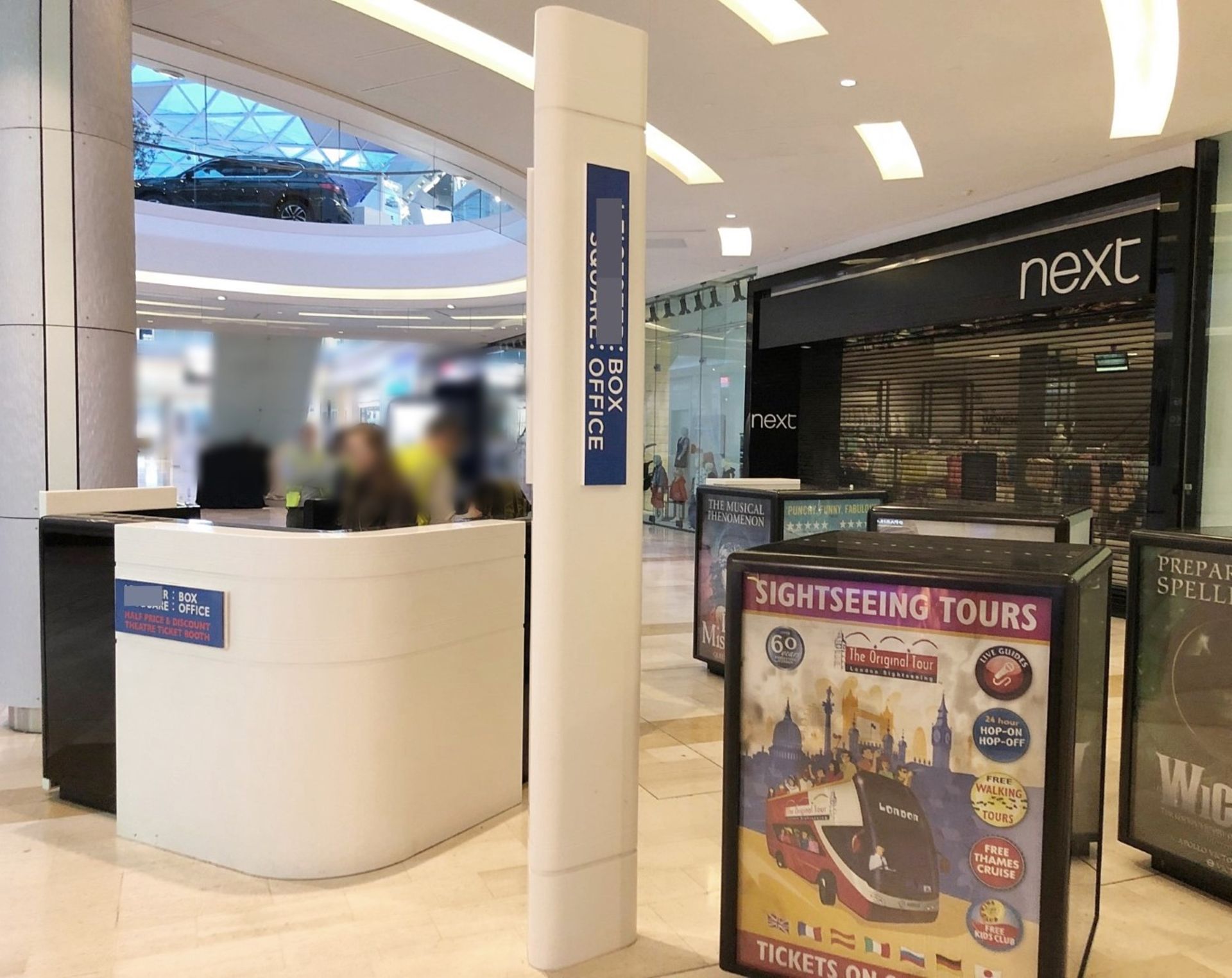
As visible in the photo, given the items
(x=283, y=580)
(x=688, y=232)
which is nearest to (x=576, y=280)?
(x=283, y=580)

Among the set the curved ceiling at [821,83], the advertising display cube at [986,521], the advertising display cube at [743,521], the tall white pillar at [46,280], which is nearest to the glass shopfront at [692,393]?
the curved ceiling at [821,83]

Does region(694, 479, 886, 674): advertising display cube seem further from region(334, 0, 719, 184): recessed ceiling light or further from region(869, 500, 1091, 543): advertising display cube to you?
region(334, 0, 719, 184): recessed ceiling light

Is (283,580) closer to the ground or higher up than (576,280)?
closer to the ground

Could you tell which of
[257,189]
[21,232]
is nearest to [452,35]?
[21,232]

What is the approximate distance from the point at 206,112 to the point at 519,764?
13.7 m

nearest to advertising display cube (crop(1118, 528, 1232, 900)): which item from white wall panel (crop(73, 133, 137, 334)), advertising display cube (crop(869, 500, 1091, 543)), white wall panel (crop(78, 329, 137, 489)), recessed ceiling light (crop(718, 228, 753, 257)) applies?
advertising display cube (crop(869, 500, 1091, 543))

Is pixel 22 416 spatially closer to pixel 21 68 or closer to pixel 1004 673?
pixel 21 68

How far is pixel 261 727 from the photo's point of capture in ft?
9.54

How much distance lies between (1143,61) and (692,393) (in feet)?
30.4

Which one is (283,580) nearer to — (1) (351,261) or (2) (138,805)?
(2) (138,805)

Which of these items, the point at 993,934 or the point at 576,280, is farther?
the point at 576,280

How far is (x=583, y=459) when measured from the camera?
2.34 m

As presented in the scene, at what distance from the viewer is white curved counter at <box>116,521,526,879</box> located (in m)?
2.88

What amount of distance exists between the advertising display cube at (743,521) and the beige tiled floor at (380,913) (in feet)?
6.75
